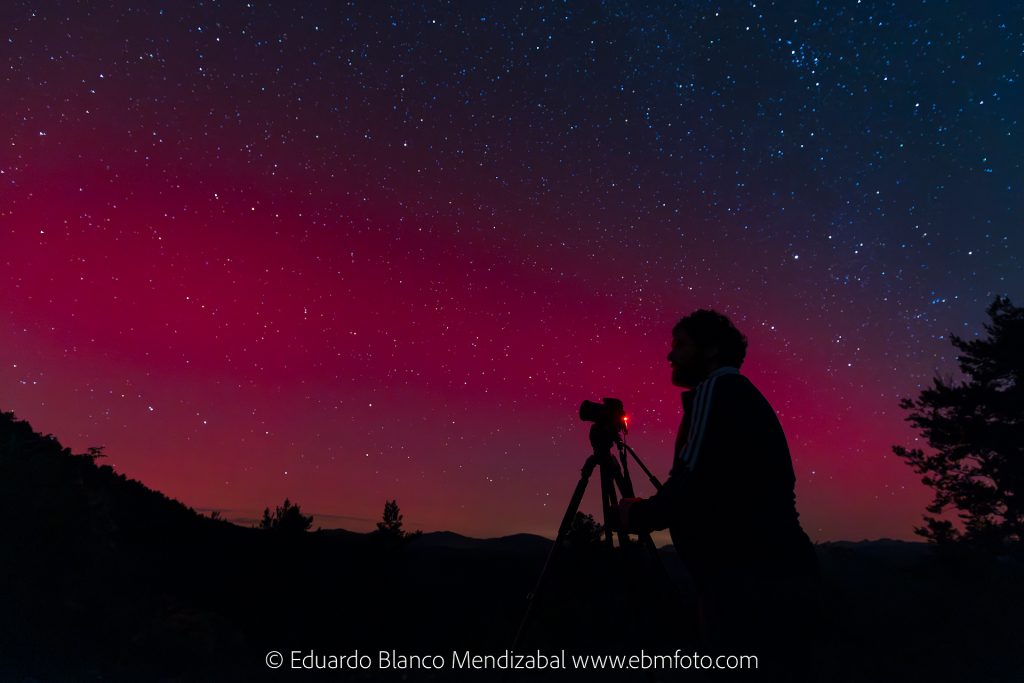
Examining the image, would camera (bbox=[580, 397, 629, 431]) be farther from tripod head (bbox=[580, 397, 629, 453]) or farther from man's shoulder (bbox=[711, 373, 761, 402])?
man's shoulder (bbox=[711, 373, 761, 402])

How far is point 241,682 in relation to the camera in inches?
307

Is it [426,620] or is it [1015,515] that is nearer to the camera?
[426,620]

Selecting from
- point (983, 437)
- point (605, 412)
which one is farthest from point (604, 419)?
point (983, 437)

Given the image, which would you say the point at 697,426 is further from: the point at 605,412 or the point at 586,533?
the point at 586,533

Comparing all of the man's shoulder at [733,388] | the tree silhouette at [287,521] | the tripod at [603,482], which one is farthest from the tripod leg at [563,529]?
the tree silhouette at [287,521]

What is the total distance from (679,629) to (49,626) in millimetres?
7907

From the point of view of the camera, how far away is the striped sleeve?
205 centimetres

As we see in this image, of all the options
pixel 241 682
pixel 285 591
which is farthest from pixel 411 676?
pixel 285 591

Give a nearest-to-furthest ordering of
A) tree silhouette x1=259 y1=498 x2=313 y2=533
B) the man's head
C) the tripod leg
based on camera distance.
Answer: the man's head < the tripod leg < tree silhouette x1=259 y1=498 x2=313 y2=533

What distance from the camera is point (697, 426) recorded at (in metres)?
2.08

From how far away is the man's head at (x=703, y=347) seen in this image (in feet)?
8.21

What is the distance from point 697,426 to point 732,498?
26 centimetres

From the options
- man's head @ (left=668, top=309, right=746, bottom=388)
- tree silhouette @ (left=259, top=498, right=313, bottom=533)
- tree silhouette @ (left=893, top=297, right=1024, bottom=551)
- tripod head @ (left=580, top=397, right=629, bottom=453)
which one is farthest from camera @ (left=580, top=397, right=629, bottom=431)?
tree silhouette @ (left=893, top=297, right=1024, bottom=551)

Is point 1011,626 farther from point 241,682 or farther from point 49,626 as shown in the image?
point 49,626
